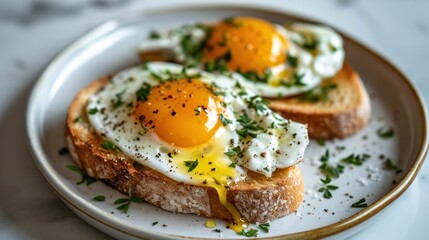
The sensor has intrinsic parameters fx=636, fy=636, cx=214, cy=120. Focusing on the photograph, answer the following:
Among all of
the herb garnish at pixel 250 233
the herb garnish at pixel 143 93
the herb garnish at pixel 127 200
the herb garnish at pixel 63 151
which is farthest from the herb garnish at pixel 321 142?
the herb garnish at pixel 63 151

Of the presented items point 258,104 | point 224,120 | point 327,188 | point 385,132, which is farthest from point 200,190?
point 385,132

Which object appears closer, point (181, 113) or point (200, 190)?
point (200, 190)

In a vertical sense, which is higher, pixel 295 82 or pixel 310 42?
pixel 310 42

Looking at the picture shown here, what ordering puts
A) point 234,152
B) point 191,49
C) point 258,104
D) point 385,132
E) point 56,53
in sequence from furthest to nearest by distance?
1. point 56,53
2. point 191,49
3. point 385,132
4. point 258,104
5. point 234,152

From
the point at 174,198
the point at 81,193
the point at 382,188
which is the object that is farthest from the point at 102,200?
the point at 382,188

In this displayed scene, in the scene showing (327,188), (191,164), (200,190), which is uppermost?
(191,164)

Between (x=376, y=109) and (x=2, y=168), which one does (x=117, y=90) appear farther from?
(x=376, y=109)

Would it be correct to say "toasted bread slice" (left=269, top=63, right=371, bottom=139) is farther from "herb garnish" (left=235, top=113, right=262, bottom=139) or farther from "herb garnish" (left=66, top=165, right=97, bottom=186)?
"herb garnish" (left=66, top=165, right=97, bottom=186)

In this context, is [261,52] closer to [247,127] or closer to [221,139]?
[247,127]
